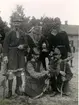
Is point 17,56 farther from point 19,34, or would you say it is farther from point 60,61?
point 60,61

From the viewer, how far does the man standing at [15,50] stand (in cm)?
748

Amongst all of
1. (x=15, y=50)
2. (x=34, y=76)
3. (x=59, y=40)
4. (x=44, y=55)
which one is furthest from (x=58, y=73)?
(x=15, y=50)

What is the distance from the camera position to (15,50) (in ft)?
24.7

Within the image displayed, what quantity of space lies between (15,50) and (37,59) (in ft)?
2.54

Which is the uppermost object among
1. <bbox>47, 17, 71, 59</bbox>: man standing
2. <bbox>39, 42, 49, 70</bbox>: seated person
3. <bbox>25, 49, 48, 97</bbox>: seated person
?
<bbox>47, 17, 71, 59</bbox>: man standing

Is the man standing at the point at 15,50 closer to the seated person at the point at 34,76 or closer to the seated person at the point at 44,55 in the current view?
the seated person at the point at 34,76

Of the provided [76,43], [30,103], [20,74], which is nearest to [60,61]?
[20,74]

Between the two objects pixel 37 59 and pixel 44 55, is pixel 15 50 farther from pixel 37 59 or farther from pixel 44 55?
pixel 44 55

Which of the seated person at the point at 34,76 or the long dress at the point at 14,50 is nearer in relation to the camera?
the long dress at the point at 14,50

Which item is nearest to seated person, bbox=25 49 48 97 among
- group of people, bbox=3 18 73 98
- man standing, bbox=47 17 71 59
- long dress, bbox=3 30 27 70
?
group of people, bbox=3 18 73 98

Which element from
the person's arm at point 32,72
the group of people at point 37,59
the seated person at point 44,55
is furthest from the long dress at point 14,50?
the seated person at point 44,55

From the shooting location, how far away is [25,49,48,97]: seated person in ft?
25.7

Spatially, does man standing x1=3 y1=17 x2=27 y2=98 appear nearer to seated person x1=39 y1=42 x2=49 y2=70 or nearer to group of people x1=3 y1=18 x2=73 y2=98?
group of people x1=3 y1=18 x2=73 y2=98

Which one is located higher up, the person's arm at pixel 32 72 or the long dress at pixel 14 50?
the long dress at pixel 14 50
